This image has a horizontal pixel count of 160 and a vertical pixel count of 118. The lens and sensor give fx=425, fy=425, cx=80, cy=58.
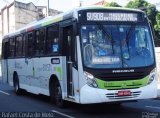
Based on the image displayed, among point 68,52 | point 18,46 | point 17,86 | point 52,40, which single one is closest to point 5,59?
point 17,86


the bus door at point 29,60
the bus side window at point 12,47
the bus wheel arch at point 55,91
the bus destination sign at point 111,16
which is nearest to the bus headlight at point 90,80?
the bus destination sign at point 111,16

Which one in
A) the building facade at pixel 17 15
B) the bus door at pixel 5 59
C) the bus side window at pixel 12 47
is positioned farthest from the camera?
the building facade at pixel 17 15

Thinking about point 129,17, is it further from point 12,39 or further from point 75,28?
point 12,39

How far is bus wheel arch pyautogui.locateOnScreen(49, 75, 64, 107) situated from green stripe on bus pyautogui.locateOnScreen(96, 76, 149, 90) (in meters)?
2.40

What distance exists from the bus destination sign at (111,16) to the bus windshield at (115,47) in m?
0.22

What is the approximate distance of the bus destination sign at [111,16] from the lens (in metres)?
12.1

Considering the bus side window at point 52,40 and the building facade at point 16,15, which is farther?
the building facade at point 16,15

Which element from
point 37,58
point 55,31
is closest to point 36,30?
point 37,58

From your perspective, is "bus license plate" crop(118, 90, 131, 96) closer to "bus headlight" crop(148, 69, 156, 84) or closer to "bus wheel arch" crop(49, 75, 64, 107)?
"bus headlight" crop(148, 69, 156, 84)

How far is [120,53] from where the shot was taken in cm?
1185

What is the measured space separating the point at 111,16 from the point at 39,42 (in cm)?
428

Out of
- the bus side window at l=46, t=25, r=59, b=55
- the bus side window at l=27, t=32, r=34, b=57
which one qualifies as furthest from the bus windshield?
the bus side window at l=27, t=32, r=34, b=57

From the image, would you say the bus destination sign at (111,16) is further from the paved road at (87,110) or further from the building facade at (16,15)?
the building facade at (16,15)

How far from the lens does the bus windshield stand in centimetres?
1173
